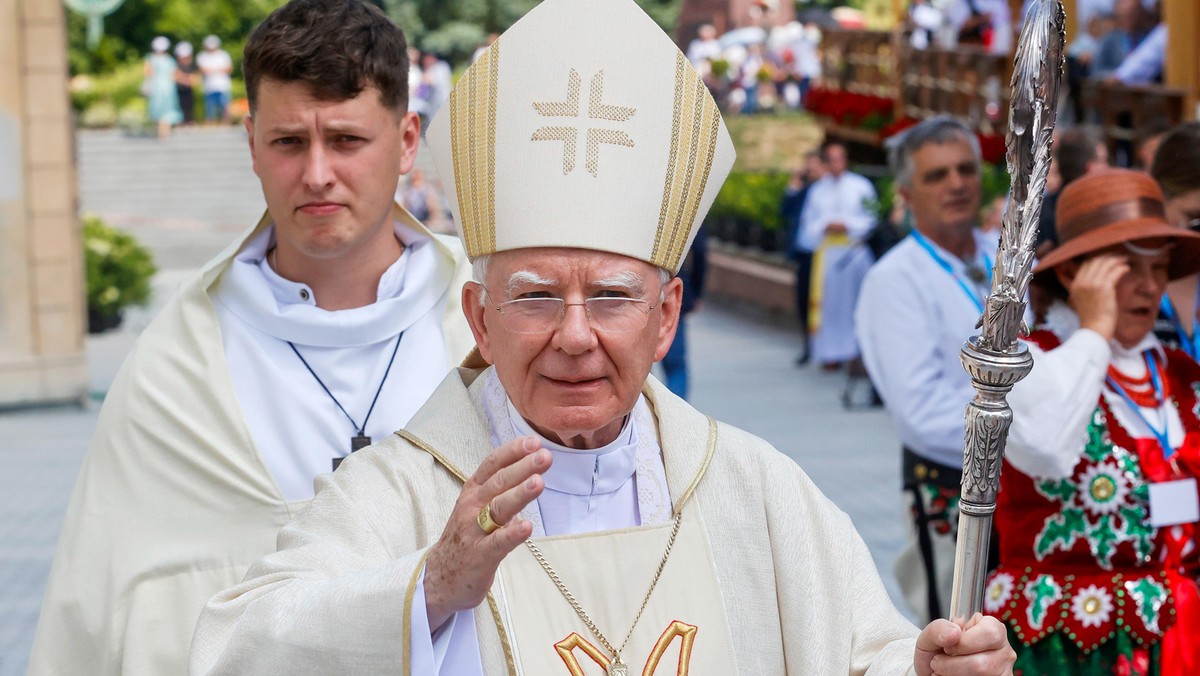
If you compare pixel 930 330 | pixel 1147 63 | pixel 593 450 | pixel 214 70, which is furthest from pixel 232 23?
pixel 593 450

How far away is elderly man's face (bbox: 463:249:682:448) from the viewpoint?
2.46 meters

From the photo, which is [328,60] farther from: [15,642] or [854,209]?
[854,209]

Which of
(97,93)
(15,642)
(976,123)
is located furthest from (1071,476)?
(97,93)

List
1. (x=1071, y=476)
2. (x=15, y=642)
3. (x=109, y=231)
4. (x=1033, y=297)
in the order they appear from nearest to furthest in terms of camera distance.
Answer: (x=1071, y=476) → (x=1033, y=297) → (x=15, y=642) → (x=109, y=231)

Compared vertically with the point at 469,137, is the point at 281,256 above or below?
below

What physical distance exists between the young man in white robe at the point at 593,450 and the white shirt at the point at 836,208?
11718mm

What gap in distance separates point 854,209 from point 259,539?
11547 millimetres

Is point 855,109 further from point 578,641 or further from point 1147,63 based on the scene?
point 578,641

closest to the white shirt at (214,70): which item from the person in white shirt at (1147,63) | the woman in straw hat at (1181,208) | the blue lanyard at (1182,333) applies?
the person in white shirt at (1147,63)

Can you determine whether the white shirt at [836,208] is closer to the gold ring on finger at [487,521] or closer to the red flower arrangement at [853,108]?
the red flower arrangement at [853,108]

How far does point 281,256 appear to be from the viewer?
11.8 ft

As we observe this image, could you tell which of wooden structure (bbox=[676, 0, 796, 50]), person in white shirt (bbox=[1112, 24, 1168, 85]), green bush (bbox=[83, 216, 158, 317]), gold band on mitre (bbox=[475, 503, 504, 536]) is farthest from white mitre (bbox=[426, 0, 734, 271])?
wooden structure (bbox=[676, 0, 796, 50])

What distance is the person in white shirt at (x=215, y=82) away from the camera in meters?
35.5

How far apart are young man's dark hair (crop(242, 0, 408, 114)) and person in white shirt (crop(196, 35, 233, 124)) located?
107 ft
